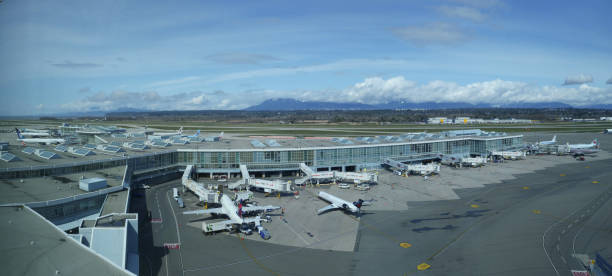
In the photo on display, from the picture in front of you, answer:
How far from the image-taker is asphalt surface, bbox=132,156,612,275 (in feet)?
118

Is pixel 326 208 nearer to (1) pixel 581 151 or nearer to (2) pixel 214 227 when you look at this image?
(2) pixel 214 227

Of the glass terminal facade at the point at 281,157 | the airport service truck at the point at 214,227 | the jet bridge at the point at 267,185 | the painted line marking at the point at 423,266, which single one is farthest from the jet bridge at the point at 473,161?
the airport service truck at the point at 214,227

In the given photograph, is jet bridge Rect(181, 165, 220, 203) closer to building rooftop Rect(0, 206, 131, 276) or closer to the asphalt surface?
the asphalt surface

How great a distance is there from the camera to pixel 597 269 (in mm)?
33438

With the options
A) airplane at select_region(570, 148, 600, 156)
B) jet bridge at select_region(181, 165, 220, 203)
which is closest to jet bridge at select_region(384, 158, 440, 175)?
jet bridge at select_region(181, 165, 220, 203)

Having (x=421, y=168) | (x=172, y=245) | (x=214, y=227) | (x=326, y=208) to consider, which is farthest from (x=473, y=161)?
(x=172, y=245)

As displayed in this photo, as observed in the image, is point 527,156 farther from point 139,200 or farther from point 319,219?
point 139,200

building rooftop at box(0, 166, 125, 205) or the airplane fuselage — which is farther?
the airplane fuselage

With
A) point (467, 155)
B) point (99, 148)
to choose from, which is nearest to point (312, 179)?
point (99, 148)

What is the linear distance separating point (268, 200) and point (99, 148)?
135ft

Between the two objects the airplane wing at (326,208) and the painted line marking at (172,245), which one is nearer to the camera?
the painted line marking at (172,245)

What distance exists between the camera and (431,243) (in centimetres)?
4228

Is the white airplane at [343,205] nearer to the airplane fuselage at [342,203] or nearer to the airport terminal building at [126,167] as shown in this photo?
the airplane fuselage at [342,203]

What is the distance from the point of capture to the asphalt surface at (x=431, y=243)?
118 ft
